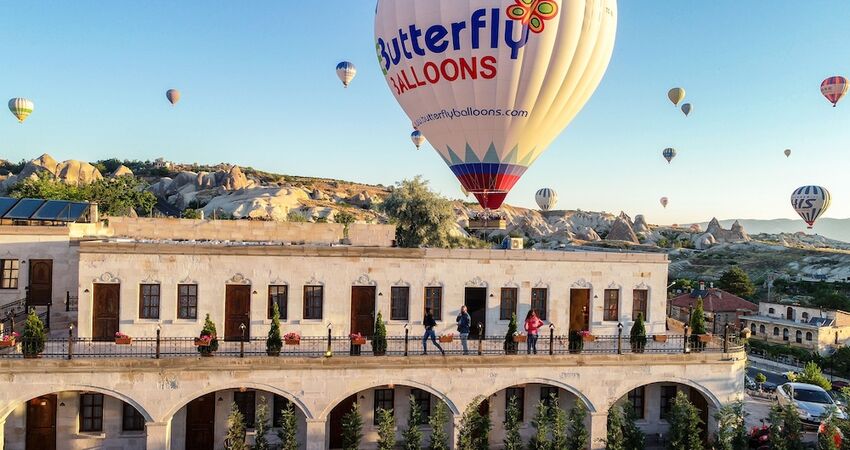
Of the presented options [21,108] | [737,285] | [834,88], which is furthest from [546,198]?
[21,108]

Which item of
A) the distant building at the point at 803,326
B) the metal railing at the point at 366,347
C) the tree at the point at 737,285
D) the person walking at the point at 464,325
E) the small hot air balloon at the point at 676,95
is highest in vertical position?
the small hot air balloon at the point at 676,95

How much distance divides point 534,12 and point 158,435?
24.2 m

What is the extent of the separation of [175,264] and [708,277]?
12118 cm

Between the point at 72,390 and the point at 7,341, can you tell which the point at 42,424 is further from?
the point at 7,341

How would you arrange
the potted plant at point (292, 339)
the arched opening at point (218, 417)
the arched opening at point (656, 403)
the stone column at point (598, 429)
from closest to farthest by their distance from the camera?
the potted plant at point (292, 339), the arched opening at point (218, 417), the stone column at point (598, 429), the arched opening at point (656, 403)

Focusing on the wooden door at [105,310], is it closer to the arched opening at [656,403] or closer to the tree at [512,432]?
the tree at [512,432]

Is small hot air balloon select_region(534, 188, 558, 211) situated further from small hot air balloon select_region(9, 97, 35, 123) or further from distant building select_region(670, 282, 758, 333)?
small hot air balloon select_region(9, 97, 35, 123)

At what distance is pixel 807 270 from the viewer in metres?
123

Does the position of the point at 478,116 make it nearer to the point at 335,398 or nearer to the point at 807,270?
the point at 335,398

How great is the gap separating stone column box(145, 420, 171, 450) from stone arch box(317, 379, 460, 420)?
5299 millimetres

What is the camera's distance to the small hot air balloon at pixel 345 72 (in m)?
58.5

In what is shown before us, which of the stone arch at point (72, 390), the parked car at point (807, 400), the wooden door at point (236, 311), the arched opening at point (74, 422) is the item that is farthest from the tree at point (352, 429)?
the parked car at point (807, 400)

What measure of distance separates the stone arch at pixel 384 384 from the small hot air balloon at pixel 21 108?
6702 centimetres

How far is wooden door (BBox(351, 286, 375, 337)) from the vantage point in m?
23.5
